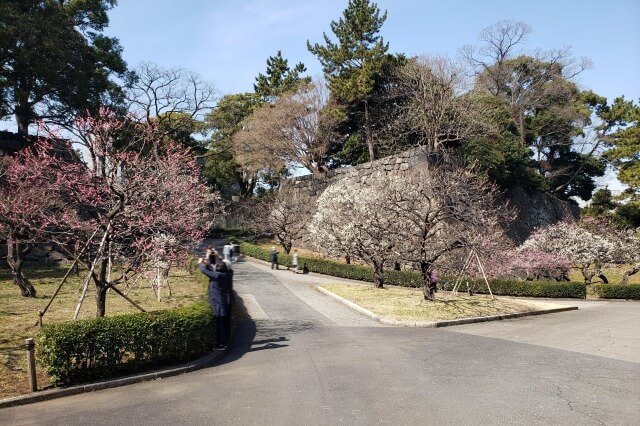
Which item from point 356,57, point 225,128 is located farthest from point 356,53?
point 225,128

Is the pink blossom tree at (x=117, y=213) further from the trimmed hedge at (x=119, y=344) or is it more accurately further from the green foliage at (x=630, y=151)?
the green foliage at (x=630, y=151)

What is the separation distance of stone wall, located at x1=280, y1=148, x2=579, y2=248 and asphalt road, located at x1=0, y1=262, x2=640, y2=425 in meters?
19.0

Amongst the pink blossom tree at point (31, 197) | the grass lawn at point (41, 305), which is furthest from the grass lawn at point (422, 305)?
the pink blossom tree at point (31, 197)

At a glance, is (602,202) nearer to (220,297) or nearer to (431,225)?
(431,225)

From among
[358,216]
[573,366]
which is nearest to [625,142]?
[358,216]

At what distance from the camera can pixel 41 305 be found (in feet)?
43.1

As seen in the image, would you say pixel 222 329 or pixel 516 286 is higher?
pixel 222 329

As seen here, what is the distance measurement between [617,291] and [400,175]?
1465 cm

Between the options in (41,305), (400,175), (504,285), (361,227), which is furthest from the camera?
(400,175)

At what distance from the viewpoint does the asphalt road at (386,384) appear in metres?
5.74

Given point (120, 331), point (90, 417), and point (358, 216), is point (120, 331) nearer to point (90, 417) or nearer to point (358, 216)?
point (90, 417)

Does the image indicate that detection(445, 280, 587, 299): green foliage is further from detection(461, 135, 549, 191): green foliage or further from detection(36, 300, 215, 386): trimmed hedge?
detection(36, 300, 215, 386): trimmed hedge

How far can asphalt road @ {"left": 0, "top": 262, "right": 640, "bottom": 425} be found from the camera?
18.8 ft

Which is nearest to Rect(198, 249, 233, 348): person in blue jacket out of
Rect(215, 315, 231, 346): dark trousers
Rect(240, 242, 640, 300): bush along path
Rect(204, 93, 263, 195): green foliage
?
Rect(215, 315, 231, 346): dark trousers
